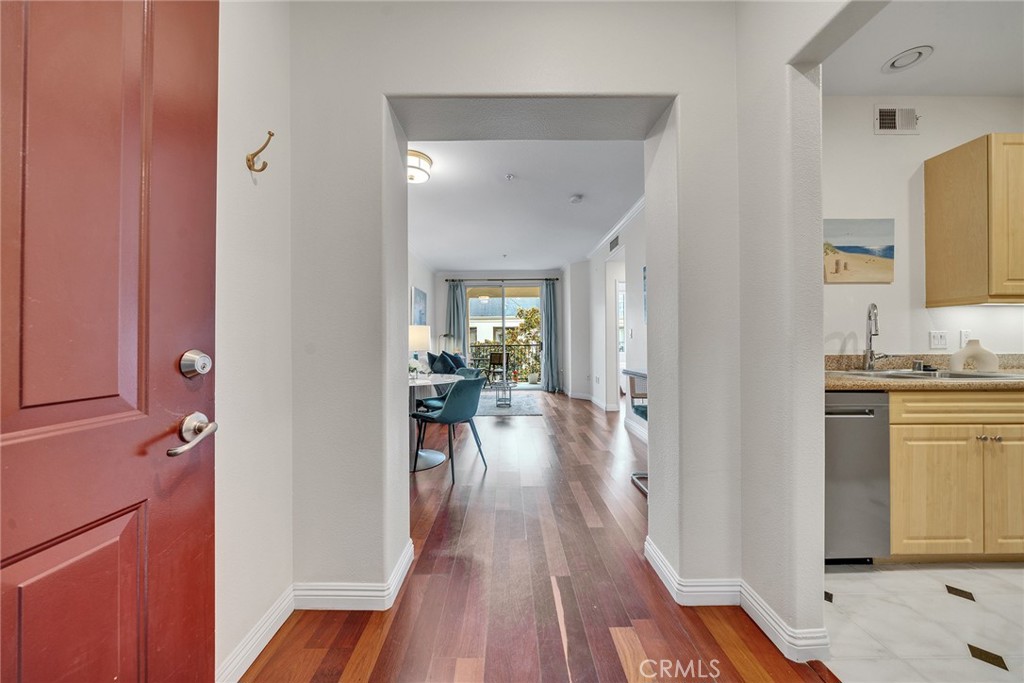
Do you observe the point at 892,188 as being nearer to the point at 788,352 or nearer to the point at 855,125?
the point at 855,125

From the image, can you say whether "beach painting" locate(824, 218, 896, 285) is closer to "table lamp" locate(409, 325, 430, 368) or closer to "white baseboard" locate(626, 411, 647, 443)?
"white baseboard" locate(626, 411, 647, 443)

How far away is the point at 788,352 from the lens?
1.42m

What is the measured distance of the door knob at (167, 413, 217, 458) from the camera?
2.75 ft

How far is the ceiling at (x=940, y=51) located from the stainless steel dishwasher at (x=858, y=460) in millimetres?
1750

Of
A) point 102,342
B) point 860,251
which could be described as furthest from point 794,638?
point 860,251

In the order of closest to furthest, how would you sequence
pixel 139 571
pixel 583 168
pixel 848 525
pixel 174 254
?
pixel 139 571
pixel 174 254
pixel 848 525
pixel 583 168

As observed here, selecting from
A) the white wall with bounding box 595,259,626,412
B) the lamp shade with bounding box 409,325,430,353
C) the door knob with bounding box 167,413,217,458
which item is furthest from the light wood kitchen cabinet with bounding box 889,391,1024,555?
the white wall with bounding box 595,259,626,412

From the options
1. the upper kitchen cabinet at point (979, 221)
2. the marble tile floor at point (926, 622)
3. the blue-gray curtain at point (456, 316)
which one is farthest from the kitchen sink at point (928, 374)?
the blue-gray curtain at point (456, 316)

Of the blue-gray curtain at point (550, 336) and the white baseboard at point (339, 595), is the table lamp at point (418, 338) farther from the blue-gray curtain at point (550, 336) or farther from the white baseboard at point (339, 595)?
the blue-gray curtain at point (550, 336)

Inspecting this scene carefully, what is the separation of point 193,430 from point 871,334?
127 inches

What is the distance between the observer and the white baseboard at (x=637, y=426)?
179 inches

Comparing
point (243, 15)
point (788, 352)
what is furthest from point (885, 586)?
point (243, 15)

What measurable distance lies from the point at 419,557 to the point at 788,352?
191 centimetres

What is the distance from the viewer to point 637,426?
4.77 meters
